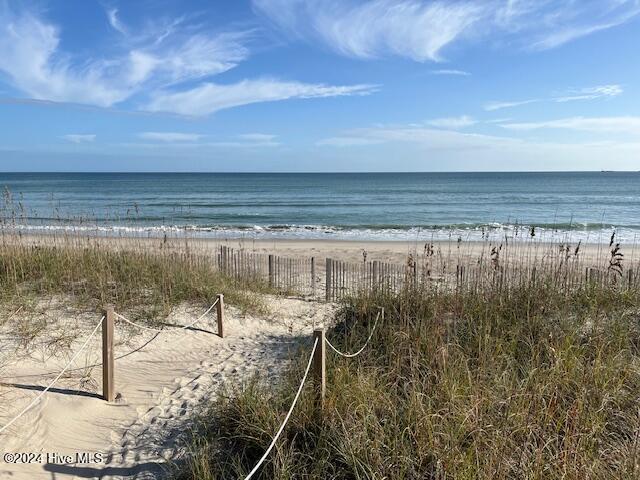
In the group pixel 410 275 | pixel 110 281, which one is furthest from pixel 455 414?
pixel 110 281

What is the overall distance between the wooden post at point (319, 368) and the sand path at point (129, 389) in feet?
3.85

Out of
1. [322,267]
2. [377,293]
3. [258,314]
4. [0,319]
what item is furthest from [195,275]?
[322,267]

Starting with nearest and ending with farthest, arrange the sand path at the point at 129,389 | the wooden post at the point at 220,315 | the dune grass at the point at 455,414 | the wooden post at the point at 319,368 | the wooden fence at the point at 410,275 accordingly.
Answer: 1. the dune grass at the point at 455,414
2. the wooden post at the point at 319,368
3. the sand path at the point at 129,389
4. the wooden fence at the point at 410,275
5. the wooden post at the point at 220,315

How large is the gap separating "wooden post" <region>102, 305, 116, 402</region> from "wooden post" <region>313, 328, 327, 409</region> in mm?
2163

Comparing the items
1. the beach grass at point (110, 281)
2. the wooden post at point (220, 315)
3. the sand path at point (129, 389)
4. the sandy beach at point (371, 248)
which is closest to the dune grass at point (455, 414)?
the sand path at point (129, 389)

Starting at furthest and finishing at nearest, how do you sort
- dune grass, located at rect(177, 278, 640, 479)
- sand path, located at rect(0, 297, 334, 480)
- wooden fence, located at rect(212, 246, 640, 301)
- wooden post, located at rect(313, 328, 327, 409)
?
wooden fence, located at rect(212, 246, 640, 301) < sand path, located at rect(0, 297, 334, 480) < wooden post, located at rect(313, 328, 327, 409) < dune grass, located at rect(177, 278, 640, 479)

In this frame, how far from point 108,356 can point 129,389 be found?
1.74 ft

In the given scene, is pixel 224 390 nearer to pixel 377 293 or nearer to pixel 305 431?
pixel 305 431

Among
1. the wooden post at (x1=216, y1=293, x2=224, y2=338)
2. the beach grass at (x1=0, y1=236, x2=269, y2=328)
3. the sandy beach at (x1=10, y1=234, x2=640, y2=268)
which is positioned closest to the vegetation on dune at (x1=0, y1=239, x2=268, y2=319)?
the beach grass at (x1=0, y1=236, x2=269, y2=328)

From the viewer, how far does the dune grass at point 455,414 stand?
2.74 m

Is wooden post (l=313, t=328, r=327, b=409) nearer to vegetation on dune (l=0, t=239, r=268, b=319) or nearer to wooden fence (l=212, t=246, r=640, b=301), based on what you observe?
wooden fence (l=212, t=246, r=640, b=301)

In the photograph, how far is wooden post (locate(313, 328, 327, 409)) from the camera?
11.1ft

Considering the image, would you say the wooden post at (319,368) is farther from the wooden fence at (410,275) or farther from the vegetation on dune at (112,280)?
the vegetation on dune at (112,280)

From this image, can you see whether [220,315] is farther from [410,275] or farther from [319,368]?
[319,368]
